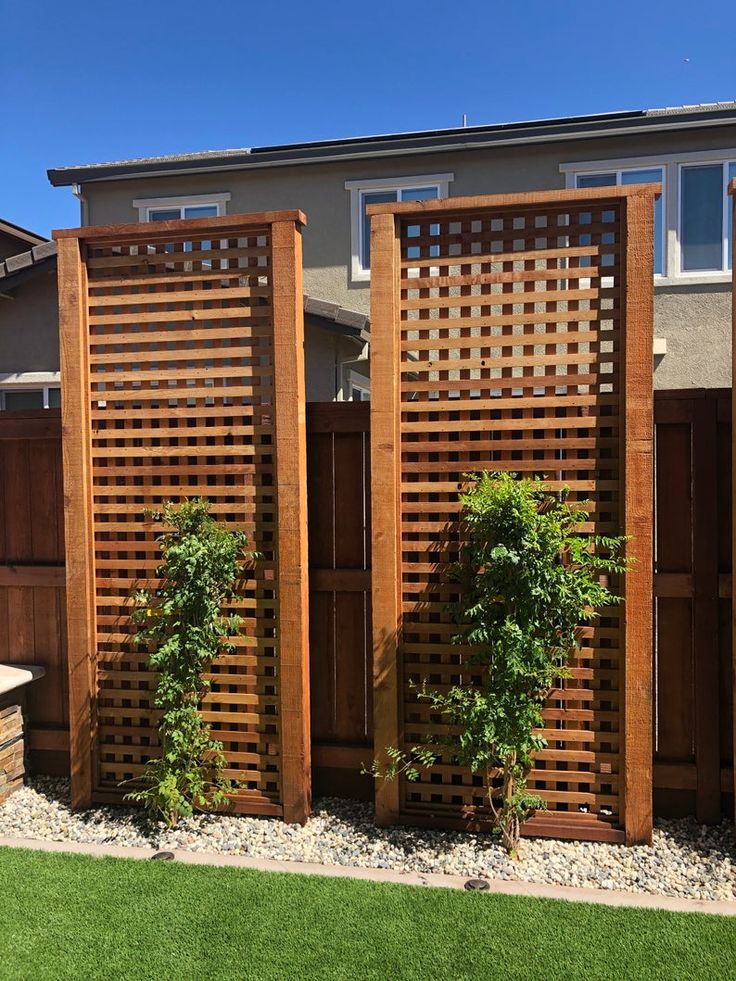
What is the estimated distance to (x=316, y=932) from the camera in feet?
9.87

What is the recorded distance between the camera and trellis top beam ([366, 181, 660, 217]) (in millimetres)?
3555

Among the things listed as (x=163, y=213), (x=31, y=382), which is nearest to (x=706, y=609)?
(x=31, y=382)

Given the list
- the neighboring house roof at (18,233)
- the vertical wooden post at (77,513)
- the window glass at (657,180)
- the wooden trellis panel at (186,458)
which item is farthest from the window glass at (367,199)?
the vertical wooden post at (77,513)

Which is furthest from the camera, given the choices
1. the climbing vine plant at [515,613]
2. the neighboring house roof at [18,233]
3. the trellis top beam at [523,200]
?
the neighboring house roof at [18,233]

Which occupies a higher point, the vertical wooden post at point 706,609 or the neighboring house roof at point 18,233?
the neighboring house roof at point 18,233

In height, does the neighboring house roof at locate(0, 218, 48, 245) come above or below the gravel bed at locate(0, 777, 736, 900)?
above

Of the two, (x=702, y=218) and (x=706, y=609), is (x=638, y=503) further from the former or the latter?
(x=702, y=218)

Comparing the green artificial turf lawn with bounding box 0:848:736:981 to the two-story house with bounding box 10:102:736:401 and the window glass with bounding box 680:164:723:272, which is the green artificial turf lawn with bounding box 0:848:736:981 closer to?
the two-story house with bounding box 10:102:736:401

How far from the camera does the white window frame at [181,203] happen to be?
10727mm

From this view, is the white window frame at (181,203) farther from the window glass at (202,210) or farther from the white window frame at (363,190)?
the white window frame at (363,190)

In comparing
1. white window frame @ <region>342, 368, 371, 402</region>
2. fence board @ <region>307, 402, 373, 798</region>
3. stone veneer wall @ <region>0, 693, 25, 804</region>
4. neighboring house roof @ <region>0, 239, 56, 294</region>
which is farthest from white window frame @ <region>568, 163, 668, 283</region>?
stone veneer wall @ <region>0, 693, 25, 804</region>

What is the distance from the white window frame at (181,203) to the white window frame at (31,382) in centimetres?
269

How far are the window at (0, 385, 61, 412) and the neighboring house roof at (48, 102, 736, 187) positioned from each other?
315cm

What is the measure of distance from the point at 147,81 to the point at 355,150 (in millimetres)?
10142
